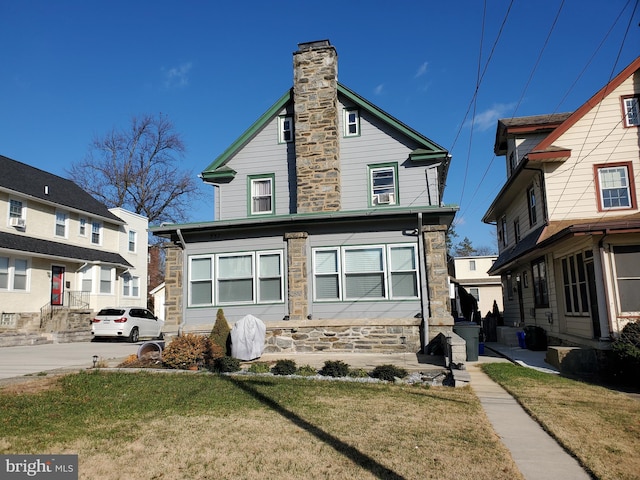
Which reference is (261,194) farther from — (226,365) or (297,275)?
(226,365)

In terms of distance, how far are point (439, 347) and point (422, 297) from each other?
4.55ft

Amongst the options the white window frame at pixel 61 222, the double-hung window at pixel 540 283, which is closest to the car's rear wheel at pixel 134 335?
the white window frame at pixel 61 222

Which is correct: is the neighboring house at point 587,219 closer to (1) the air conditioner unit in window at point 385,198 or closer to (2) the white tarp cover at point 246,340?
(1) the air conditioner unit in window at point 385,198

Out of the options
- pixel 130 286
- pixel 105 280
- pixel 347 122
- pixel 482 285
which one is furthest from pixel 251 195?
pixel 482 285

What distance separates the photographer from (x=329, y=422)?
6320mm

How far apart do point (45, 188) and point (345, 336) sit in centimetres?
2036

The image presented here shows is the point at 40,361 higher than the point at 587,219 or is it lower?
lower

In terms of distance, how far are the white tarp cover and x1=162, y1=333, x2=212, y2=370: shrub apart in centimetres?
66

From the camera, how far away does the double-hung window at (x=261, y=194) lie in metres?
16.9

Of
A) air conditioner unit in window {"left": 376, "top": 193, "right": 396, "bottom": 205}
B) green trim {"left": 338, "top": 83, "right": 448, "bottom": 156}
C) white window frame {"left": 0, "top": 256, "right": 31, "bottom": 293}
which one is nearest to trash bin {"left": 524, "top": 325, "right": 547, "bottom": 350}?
air conditioner unit in window {"left": 376, "top": 193, "right": 396, "bottom": 205}

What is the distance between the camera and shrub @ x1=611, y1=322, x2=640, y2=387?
31.1ft

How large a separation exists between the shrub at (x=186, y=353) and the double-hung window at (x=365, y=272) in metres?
3.62

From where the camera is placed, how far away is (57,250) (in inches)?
953

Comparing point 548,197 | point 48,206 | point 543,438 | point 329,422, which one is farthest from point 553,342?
point 48,206
